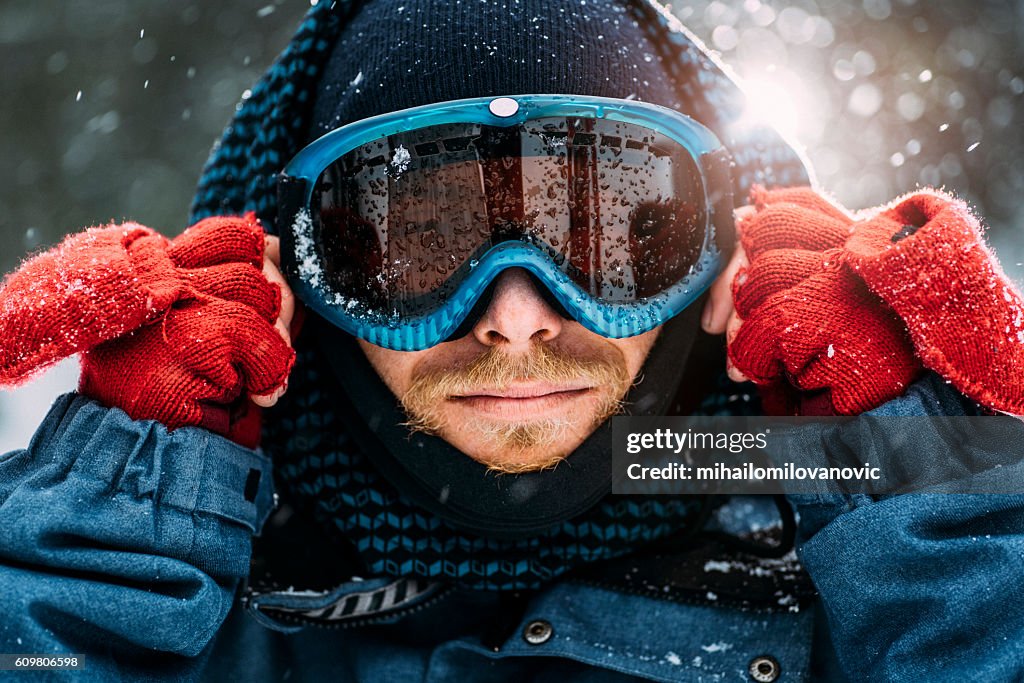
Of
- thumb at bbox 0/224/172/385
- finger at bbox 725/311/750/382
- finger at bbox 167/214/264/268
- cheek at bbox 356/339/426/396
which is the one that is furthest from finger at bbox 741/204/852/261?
thumb at bbox 0/224/172/385

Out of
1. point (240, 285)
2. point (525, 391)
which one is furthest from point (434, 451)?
point (240, 285)

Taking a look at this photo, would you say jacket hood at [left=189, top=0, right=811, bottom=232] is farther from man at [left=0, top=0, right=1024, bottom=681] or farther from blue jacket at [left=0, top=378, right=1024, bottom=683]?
blue jacket at [left=0, top=378, right=1024, bottom=683]

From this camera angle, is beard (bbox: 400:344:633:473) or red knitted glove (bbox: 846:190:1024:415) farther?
beard (bbox: 400:344:633:473)

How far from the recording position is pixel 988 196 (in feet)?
18.1

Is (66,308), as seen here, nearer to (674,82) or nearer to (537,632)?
(537,632)

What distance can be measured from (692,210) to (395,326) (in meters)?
0.56

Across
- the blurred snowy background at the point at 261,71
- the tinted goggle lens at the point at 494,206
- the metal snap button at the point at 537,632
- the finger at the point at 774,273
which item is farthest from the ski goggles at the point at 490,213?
the blurred snowy background at the point at 261,71

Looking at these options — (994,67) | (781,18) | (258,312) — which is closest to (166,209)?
(781,18)

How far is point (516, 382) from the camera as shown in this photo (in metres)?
1.54

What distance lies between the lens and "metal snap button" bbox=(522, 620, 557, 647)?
163 centimetres

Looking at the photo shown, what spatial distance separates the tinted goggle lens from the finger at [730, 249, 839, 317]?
147mm

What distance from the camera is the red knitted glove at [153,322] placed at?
138 cm

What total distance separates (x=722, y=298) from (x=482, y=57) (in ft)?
2.03

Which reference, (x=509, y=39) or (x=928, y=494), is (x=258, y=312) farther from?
(x=928, y=494)
